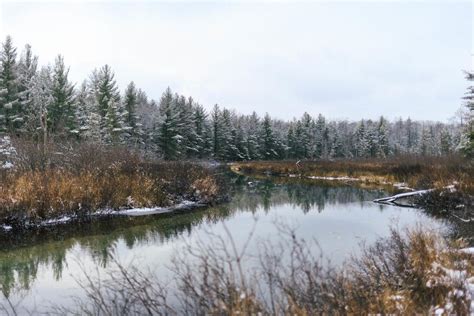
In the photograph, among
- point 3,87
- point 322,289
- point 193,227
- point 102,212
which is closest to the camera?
point 322,289

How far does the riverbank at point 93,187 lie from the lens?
44.5ft

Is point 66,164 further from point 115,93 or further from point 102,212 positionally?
point 115,93

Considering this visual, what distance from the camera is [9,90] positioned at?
117 feet

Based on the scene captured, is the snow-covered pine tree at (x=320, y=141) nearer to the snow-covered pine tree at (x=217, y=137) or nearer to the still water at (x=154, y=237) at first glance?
the snow-covered pine tree at (x=217, y=137)

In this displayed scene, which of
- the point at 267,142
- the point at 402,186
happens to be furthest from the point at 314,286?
the point at 267,142

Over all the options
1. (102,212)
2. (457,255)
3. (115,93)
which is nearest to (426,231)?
(457,255)

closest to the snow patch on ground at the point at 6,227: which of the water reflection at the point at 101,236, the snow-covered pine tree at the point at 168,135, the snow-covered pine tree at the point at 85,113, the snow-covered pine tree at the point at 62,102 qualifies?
the water reflection at the point at 101,236

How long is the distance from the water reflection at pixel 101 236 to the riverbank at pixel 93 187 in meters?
0.75

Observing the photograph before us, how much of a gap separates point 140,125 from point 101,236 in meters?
35.4

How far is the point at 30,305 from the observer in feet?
24.6

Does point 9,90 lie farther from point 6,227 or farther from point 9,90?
point 6,227

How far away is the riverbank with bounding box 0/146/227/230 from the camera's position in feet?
44.5

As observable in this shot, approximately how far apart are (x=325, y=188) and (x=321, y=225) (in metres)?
13.1

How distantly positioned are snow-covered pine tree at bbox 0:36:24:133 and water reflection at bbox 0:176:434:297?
2214 cm
